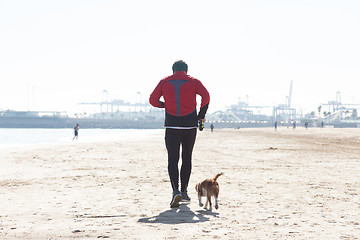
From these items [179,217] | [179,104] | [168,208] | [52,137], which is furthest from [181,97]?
[52,137]

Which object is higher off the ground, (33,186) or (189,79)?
(189,79)

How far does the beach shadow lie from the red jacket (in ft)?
3.12

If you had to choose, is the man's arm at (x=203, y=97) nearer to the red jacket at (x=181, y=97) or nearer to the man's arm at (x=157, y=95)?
the red jacket at (x=181, y=97)

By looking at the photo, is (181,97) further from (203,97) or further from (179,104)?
(203,97)

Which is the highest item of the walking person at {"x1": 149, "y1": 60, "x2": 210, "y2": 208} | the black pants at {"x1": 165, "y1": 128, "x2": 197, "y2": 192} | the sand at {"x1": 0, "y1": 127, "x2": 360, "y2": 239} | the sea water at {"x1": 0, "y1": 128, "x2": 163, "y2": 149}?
the walking person at {"x1": 149, "y1": 60, "x2": 210, "y2": 208}

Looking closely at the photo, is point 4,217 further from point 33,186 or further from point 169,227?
point 33,186

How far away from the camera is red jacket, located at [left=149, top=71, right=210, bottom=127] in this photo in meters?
4.57

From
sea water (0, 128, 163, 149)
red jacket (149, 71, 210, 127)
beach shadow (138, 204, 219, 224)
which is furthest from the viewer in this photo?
sea water (0, 128, 163, 149)

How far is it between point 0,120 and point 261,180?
6647 inches

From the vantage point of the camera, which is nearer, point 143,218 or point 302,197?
point 143,218

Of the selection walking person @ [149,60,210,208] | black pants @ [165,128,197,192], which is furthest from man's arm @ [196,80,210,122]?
black pants @ [165,128,197,192]

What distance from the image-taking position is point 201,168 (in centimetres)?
879

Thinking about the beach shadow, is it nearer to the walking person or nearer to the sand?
the sand

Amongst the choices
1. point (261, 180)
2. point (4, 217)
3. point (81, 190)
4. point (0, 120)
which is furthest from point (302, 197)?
point (0, 120)
